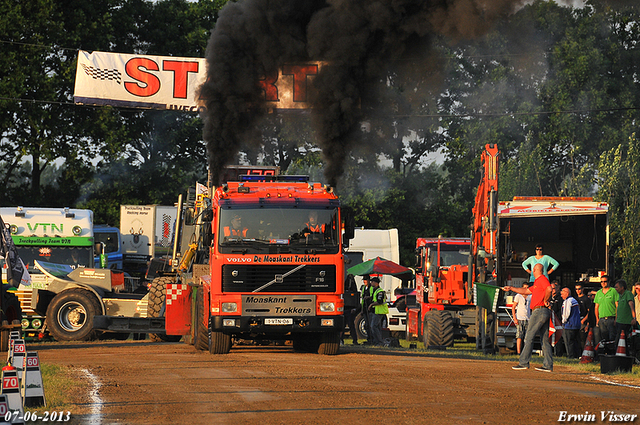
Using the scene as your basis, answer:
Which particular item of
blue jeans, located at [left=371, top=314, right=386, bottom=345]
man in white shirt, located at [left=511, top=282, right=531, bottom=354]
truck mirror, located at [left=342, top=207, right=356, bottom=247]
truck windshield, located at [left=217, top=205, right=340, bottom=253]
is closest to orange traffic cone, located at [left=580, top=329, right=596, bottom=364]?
man in white shirt, located at [left=511, top=282, right=531, bottom=354]

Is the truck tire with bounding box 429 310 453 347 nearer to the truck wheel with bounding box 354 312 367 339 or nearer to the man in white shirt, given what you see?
the man in white shirt

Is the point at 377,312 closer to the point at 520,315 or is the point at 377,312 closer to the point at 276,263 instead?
the point at 520,315

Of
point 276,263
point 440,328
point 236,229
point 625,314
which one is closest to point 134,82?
point 440,328

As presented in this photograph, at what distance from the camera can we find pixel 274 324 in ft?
55.7

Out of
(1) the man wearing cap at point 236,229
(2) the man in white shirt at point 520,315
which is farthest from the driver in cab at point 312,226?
(2) the man in white shirt at point 520,315

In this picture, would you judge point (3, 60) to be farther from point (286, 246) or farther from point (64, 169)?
point (286, 246)

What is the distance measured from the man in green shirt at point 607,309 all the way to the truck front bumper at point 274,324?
18.8 ft

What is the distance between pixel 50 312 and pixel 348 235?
864cm

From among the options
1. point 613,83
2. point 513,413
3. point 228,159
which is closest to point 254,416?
point 513,413

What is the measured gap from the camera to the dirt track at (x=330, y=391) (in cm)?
964

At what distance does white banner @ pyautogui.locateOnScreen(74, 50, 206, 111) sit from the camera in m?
33.8

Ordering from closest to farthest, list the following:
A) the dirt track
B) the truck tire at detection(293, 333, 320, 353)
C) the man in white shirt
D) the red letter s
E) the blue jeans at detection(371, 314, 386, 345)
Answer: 1. the dirt track
2. the man in white shirt
3. the truck tire at detection(293, 333, 320, 353)
4. the blue jeans at detection(371, 314, 386, 345)
5. the red letter s

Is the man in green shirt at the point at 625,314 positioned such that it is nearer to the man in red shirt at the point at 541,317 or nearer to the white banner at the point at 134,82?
the man in red shirt at the point at 541,317

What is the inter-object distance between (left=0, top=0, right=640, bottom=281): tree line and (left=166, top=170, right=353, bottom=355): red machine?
664 inches
